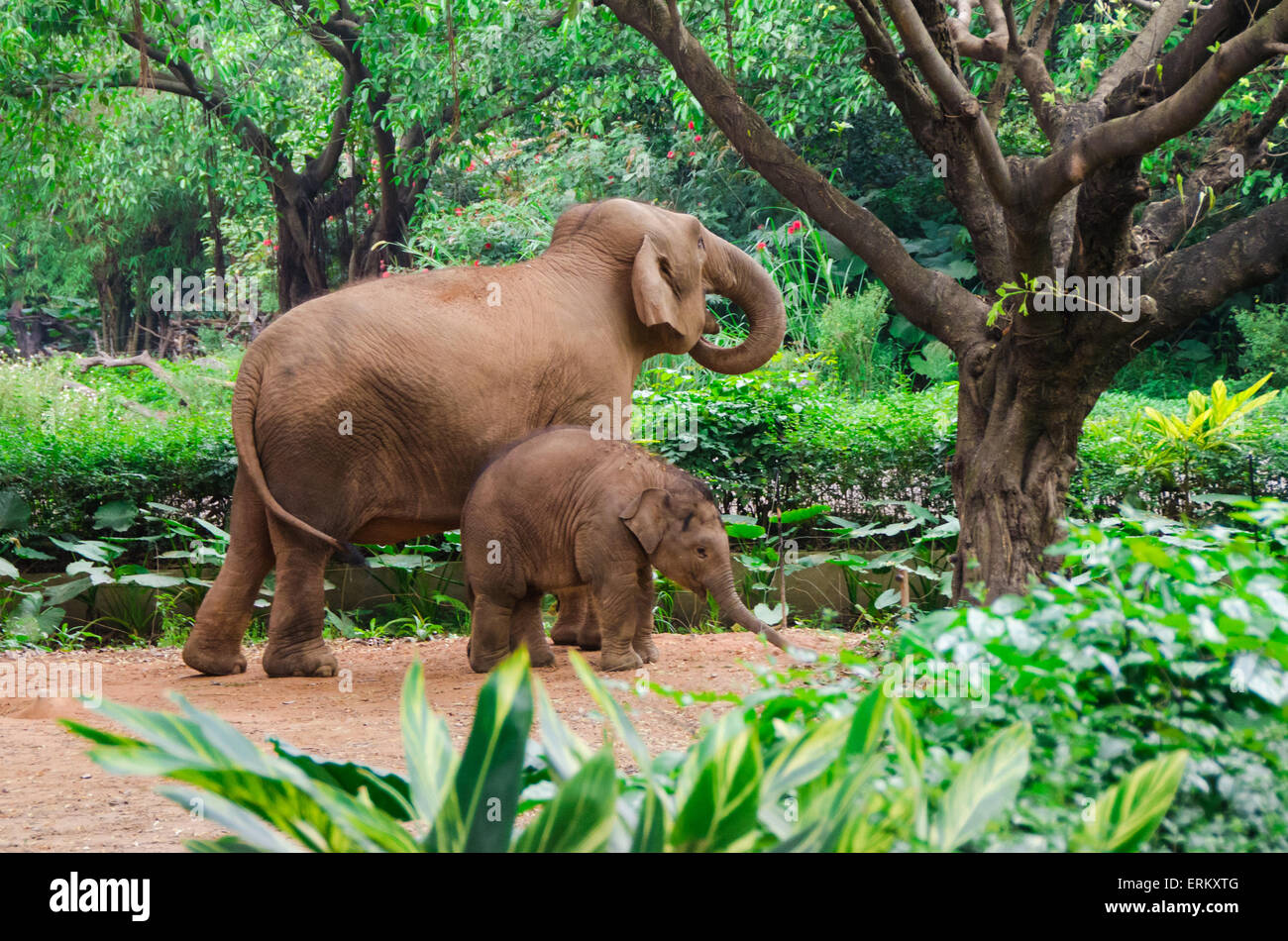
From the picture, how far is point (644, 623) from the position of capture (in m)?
5.75

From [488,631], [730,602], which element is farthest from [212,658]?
[730,602]

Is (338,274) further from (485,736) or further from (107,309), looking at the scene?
(485,736)

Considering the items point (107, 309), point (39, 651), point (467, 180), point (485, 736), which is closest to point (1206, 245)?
point (485, 736)

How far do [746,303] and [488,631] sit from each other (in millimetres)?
2442

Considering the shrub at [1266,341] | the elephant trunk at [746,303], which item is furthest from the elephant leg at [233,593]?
the shrub at [1266,341]

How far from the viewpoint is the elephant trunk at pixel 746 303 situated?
662 cm

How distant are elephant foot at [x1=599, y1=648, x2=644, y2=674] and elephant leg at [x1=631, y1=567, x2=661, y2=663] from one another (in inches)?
10.2

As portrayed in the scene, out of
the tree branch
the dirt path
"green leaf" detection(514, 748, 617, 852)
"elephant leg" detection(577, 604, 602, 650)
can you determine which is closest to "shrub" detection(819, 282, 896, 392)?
the dirt path

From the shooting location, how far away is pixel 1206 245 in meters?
4.85

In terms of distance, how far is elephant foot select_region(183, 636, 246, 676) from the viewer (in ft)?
19.1

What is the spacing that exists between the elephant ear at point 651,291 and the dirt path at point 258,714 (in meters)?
1.73

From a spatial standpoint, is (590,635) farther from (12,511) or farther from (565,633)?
(12,511)

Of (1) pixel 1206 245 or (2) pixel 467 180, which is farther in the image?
(2) pixel 467 180
